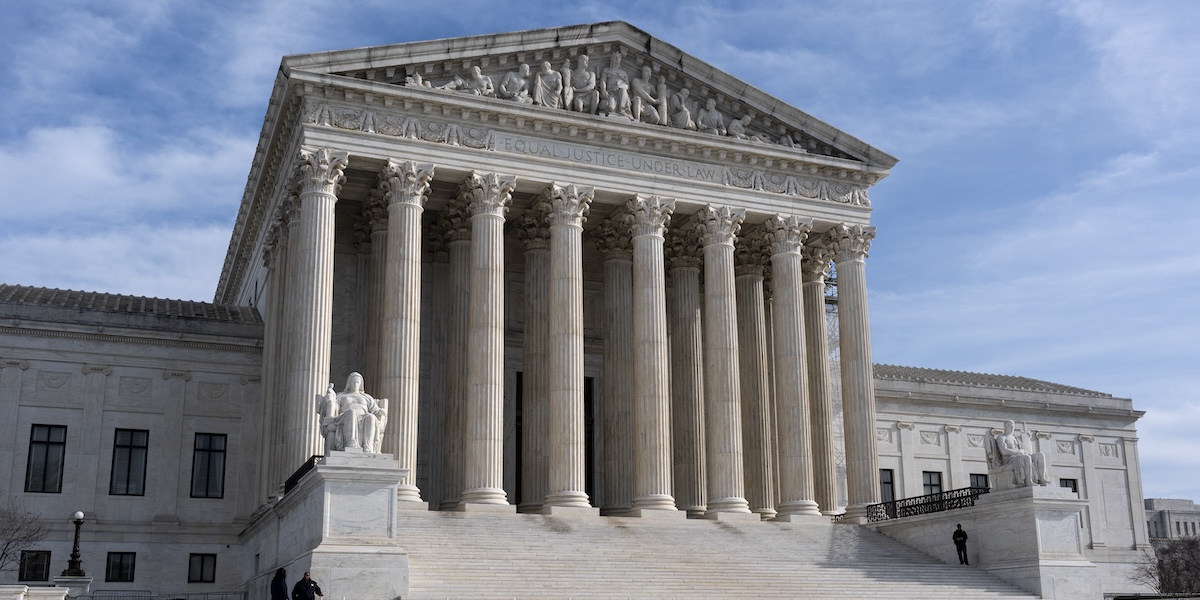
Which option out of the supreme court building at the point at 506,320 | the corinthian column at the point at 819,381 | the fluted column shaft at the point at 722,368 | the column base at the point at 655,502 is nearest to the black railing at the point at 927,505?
the supreme court building at the point at 506,320

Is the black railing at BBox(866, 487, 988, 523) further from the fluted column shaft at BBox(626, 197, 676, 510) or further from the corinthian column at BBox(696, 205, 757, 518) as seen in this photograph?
the fluted column shaft at BBox(626, 197, 676, 510)

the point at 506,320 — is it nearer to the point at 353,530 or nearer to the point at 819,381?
the point at 819,381

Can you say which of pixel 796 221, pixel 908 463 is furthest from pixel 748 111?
pixel 908 463

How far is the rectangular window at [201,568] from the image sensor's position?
42.8 metres

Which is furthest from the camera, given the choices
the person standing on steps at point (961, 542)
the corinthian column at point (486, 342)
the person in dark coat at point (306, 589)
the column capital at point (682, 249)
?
the column capital at point (682, 249)

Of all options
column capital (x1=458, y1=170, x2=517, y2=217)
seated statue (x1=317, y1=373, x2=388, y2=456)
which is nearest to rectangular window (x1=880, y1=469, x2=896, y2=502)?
column capital (x1=458, y1=170, x2=517, y2=217)

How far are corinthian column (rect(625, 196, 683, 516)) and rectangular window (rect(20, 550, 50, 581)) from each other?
20.5 m

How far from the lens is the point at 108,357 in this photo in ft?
145

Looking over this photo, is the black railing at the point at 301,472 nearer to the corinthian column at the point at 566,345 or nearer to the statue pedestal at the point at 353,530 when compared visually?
the statue pedestal at the point at 353,530

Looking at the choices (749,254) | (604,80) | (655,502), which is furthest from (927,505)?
(604,80)

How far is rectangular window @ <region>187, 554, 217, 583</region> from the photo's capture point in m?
42.8

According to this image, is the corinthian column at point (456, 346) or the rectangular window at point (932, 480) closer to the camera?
the corinthian column at point (456, 346)

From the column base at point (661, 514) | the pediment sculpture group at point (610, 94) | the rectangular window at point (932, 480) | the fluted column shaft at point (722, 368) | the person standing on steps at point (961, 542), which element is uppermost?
the pediment sculpture group at point (610, 94)

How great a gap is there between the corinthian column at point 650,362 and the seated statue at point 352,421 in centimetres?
1241
